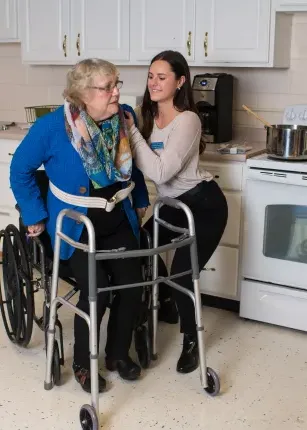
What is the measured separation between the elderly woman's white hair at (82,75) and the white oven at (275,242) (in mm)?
1023

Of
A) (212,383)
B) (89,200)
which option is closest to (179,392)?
(212,383)

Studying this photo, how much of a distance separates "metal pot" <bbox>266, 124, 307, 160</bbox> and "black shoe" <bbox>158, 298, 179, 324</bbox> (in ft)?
2.91

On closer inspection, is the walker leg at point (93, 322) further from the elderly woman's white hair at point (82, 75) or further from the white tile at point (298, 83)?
the white tile at point (298, 83)

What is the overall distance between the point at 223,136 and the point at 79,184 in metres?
1.35

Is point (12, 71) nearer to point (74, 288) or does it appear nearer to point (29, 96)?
point (29, 96)

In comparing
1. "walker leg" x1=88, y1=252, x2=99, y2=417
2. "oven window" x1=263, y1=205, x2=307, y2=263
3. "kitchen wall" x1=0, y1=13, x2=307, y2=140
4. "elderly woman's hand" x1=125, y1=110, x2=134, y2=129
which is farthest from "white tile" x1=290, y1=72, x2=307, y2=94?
"walker leg" x1=88, y1=252, x2=99, y2=417

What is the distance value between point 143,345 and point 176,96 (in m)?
1.06

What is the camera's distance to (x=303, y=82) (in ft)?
11.3

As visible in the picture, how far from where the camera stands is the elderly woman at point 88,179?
229cm

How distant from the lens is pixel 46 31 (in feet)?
12.7

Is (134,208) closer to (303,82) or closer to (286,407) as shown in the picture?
(286,407)

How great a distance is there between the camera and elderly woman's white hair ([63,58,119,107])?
2.26m

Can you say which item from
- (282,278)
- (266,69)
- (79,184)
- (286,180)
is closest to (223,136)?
(266,69)

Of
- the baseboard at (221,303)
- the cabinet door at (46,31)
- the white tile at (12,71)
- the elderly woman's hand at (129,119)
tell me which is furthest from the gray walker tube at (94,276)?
the white tile at (12,71)
